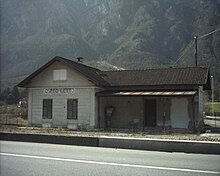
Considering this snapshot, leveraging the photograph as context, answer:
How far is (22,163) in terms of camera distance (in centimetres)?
1012

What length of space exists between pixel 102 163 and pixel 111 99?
16.4 metres

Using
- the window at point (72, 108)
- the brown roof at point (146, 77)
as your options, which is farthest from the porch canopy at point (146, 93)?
the window at point (72, 108)

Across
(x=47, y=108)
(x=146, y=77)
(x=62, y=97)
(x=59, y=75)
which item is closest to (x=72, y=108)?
(x=62, y=97)

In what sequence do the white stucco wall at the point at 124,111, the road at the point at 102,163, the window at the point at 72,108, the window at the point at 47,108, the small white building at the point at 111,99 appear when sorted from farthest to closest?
1. the window at the point at 47,108
2. the white stucco wall at the point at 124,111
3. the window at the point at 72,108
4. the small white building at the point at 111,99
5. the road at the point at 102,163

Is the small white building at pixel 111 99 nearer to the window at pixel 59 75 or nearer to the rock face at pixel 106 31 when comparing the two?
the window at pixel 59 75

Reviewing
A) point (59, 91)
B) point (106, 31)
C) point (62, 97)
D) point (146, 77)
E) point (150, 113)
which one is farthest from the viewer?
point (106, 31)

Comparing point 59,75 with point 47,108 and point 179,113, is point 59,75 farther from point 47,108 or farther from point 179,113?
point 179,113

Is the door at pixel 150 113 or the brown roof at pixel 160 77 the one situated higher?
the brown roof at pixel 160 77

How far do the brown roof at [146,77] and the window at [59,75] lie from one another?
80cm

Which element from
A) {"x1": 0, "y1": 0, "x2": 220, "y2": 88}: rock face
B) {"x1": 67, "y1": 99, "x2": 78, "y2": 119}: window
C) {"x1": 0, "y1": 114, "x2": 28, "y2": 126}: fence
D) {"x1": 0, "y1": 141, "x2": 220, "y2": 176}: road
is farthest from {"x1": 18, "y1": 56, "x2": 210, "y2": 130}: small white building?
{"x1": 0, "y1": 0, "x2": 220, "y2": 88}: rock face

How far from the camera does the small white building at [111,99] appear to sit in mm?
24156

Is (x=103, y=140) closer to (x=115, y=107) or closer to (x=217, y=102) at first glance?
(x=115, y=107)

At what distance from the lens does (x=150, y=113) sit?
25.3 metres

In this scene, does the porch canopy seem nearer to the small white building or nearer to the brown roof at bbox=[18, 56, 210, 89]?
the small white building
